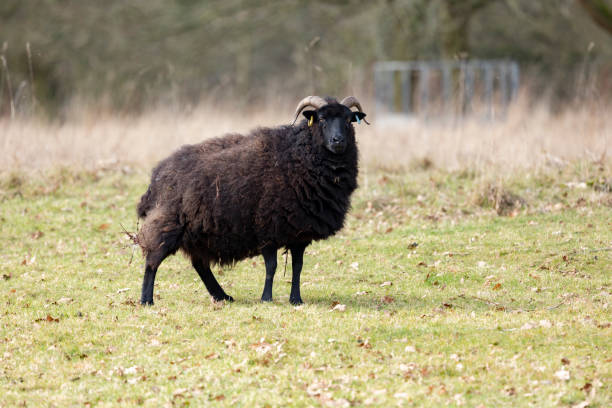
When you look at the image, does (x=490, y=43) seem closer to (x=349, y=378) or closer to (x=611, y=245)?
(x=611, y=245)

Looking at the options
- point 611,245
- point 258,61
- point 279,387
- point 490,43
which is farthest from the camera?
point 258,61

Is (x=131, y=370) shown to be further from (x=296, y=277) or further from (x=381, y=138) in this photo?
(x=381, y=138)

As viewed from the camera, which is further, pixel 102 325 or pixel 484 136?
pixel 484 136

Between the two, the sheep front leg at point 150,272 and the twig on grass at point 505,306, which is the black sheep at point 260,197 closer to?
the sheep front leg at point 150,272

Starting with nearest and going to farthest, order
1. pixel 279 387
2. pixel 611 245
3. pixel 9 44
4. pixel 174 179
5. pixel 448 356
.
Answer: pixel 279 387, pixel 448 356, pixel 174 179, pixel 611 245, pixel 9 44

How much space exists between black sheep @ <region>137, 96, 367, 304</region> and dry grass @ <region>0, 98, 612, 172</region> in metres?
5.60

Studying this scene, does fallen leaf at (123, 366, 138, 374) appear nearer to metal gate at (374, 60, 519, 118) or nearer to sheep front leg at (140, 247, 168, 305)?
sheep front leg at (140, 247, 168, 305)

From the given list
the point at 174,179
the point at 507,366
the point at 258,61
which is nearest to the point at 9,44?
the point at 258,61

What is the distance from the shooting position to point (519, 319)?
7977 millimetres

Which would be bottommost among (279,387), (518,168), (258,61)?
(279,387)

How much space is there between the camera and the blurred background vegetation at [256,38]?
78.8 ft

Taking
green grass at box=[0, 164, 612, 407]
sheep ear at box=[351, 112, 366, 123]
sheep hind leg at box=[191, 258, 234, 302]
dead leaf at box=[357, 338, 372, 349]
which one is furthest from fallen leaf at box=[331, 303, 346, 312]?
sheep ear at box=[351, 112, 366, 123]

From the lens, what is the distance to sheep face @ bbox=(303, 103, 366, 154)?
901 centimetres

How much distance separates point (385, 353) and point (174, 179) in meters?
3.65
